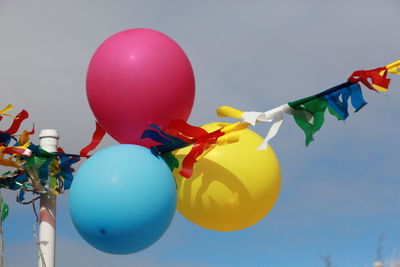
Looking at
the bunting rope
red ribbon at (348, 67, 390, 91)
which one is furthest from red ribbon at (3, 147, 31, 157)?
red ribbon at (348, 67, 390, 91)

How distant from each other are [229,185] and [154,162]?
22.4 inches

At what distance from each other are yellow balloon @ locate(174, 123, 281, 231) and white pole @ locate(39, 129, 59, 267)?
47.7 inches

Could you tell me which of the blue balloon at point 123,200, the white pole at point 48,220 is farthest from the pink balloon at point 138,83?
the white pole at point 48,220

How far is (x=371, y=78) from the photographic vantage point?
13.5 ft

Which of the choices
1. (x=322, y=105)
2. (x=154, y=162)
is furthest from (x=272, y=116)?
(x=154, y=162)

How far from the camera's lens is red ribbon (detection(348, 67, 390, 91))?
4082 millimetres

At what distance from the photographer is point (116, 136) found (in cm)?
430

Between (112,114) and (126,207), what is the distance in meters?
0.63

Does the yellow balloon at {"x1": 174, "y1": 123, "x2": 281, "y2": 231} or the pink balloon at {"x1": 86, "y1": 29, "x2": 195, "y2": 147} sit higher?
the pink balloon at {"x1": 86, "y1": 29, "x2": 195, "y2": 147}

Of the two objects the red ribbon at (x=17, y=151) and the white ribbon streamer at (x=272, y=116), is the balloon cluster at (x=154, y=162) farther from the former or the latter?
the red ribbon at (x=17, y=151)

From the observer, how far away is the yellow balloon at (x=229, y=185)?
14.1ft

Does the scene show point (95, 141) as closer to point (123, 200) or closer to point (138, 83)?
point (138, 83)

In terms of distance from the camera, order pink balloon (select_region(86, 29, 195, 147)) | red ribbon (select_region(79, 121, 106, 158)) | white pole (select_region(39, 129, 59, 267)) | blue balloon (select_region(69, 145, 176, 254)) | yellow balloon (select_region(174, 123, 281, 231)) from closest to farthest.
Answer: blue balloon (select_region(69, 145, 176, 254)), pink balloon (select_region(86, 29, 195, 147)), yellow balloon (select_region(174, 123, 281, 231)), red ribbon (select_region(79, 121, 106, 158)), white pole (select_region(39, 129, 59, 267))

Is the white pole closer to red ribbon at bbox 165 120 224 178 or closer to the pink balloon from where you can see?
the pink balloon
